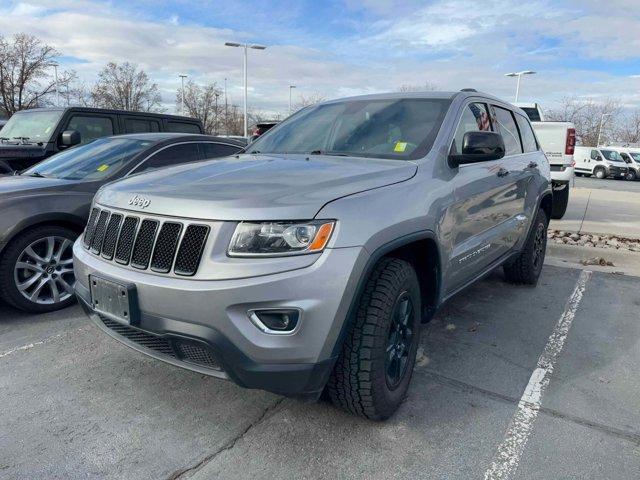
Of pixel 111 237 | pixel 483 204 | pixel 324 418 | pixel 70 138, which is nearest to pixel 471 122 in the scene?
pixel 483 204

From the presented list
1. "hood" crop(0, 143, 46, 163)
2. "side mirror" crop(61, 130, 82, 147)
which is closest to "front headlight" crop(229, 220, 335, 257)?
"side mirror" crop(61, 130, 82, 147)

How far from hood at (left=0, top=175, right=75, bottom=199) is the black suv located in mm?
2107

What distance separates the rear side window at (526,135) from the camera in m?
4.96

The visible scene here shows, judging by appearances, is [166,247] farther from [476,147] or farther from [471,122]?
[471,122]

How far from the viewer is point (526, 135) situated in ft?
16.7

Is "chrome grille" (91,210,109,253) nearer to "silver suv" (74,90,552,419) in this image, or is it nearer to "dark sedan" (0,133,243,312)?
"silver suv" (74,90,552,419)

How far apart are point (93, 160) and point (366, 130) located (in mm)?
2960

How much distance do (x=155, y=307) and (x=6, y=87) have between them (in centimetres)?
4109

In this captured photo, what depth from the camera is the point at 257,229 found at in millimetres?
2203

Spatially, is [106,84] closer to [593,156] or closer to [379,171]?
[593,156]

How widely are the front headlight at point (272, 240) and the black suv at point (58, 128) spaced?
5316 millimetres

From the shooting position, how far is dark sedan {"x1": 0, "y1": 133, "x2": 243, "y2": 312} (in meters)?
4.02

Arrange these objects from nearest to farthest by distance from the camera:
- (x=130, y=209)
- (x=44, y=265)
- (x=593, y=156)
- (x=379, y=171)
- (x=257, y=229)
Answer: (x=257, y=229) < (x=130, y=209) < (x=379, y=171) < (x=44, y=265) < (x=593, y=156)

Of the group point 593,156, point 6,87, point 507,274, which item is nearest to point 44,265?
point 507,274
